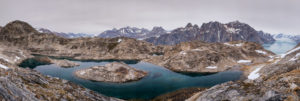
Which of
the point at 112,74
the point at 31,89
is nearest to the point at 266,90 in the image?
the point at 31,89

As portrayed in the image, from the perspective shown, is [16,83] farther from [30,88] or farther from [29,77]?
[29,77]

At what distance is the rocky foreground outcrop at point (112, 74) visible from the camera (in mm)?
85625

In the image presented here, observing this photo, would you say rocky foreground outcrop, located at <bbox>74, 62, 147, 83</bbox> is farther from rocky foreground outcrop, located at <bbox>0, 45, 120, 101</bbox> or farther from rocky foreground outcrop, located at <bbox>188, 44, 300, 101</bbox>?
rocky foreground outcrop, located at <bbox>188, 44, 300, 101</bbox>

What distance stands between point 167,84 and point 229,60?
2806 inches

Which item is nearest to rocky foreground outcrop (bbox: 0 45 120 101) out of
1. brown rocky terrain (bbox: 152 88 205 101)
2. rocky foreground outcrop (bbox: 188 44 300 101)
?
rocky foreground outcrop (bbox: 188 44 300 101)

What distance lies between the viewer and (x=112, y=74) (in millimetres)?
88000

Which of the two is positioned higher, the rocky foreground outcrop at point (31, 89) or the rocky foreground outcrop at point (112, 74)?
the rocky foreground outcrop at point (31, 89)

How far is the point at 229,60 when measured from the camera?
125250 mm

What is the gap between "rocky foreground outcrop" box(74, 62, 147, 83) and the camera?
85.6 metres

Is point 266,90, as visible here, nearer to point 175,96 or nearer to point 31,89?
point 31,89

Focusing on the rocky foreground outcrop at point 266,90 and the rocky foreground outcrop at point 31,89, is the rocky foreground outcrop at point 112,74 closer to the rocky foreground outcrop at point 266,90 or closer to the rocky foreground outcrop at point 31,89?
the rocky foreground outcrop at point 31,89

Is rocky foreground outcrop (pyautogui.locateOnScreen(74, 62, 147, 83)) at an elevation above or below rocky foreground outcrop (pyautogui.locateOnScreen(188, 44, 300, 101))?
below

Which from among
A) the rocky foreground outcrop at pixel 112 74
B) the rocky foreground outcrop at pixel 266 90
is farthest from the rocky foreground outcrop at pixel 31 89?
the rocky foreground outcrop at pixel 112 74

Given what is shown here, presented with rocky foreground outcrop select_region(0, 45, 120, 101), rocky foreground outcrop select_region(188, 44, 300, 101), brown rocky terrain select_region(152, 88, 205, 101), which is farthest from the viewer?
brown rocky terrain select_region(152, 88, 205, 101)
